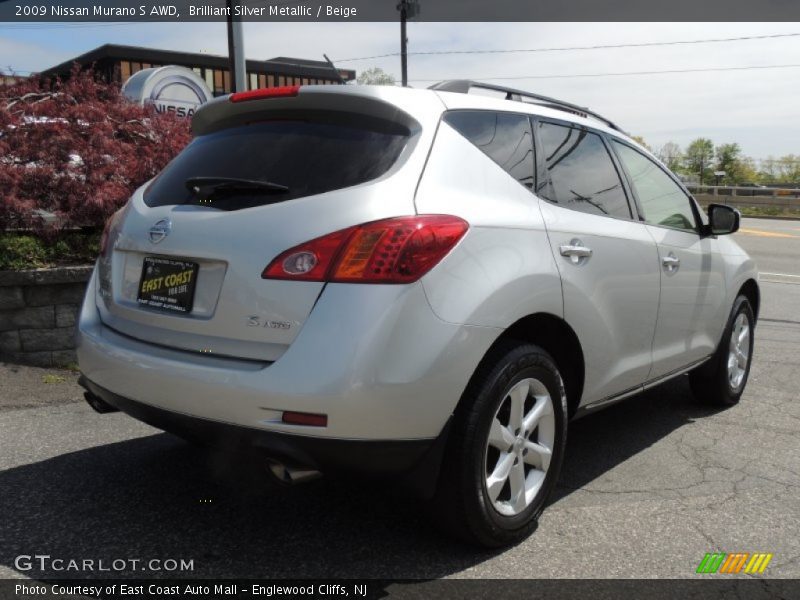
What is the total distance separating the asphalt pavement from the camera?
9.38 ft

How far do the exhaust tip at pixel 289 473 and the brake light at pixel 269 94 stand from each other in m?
1.41

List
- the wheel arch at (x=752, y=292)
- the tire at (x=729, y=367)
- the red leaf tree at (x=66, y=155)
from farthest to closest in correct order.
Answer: the red leaf tree at (x=66, y=155) → the wheel arch at (x=752, y=292) → the tire at (x=729, y=367)

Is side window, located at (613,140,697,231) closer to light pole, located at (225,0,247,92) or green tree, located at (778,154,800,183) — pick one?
light pole, located at (225,0,247,92)

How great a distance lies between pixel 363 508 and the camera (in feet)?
10.9

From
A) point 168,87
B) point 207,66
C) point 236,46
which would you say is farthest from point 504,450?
point 207,66

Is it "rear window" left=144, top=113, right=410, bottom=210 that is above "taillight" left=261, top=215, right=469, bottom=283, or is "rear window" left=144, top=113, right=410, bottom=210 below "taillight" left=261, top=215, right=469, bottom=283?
above

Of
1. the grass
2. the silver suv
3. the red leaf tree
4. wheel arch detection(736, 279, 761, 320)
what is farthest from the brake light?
wheel arch detection(736, 279, 761, 320)

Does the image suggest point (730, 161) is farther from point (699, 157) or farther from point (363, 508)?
point (363, 508)

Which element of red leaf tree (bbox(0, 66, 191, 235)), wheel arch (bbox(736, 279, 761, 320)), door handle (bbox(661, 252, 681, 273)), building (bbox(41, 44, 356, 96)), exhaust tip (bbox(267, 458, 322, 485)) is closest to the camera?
exhaust tip (bbox(267, 458, 322, 485))

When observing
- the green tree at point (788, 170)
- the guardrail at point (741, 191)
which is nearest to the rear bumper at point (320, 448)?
the guardrail at point (741, 191)

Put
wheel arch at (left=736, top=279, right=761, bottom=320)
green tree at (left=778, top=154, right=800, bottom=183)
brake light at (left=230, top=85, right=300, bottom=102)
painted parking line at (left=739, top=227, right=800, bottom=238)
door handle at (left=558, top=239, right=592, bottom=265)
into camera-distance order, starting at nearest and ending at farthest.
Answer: brake light at (left=230, top=85, right=300, bottom=102) → door handle at (left=558, top=239, right=592, bottom=265) → wheel arch at (left=736, top=279, right=761, bottom=320) → painted parking line at (left=739, top=227, right=800, bottom=238) → green tree at (left=778, top=154, right=800, bottom=183)

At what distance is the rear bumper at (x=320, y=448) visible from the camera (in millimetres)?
2504

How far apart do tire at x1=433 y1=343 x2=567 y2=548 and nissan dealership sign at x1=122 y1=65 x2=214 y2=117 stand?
8.66 m

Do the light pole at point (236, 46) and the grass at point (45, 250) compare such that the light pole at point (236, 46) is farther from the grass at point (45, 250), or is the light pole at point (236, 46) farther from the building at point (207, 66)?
the building at point (207, 66)
